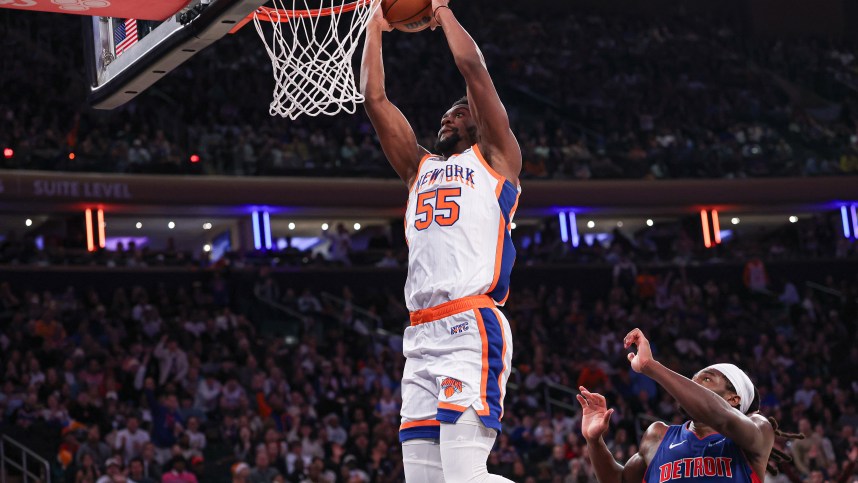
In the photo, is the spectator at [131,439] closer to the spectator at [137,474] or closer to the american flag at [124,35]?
the spectator at [137,474]

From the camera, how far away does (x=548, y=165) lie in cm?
2425

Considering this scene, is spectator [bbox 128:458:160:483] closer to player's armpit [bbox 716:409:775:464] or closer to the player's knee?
the player's knee

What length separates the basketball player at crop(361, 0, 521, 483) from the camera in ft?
13.5

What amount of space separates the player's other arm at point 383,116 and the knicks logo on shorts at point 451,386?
93 cm

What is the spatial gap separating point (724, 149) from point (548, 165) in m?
4.12

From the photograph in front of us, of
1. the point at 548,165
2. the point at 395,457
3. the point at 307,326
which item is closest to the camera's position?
the point at 395,457

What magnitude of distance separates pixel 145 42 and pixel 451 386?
3145 millimetres

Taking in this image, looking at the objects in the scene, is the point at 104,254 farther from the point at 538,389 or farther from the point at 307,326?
the point at 538,389

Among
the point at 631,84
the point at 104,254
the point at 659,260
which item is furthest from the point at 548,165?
the point at 104,254

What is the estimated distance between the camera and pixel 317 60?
6.43 meters

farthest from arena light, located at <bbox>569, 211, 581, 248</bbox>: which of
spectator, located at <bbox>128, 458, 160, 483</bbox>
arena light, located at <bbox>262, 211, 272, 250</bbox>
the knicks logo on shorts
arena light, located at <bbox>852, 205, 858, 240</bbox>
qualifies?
the knicks logo on shorts

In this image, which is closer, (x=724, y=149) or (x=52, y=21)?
(x=52, y=21)

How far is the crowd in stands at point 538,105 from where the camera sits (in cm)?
2136

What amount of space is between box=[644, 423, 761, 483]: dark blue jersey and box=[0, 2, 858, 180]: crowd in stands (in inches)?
690
